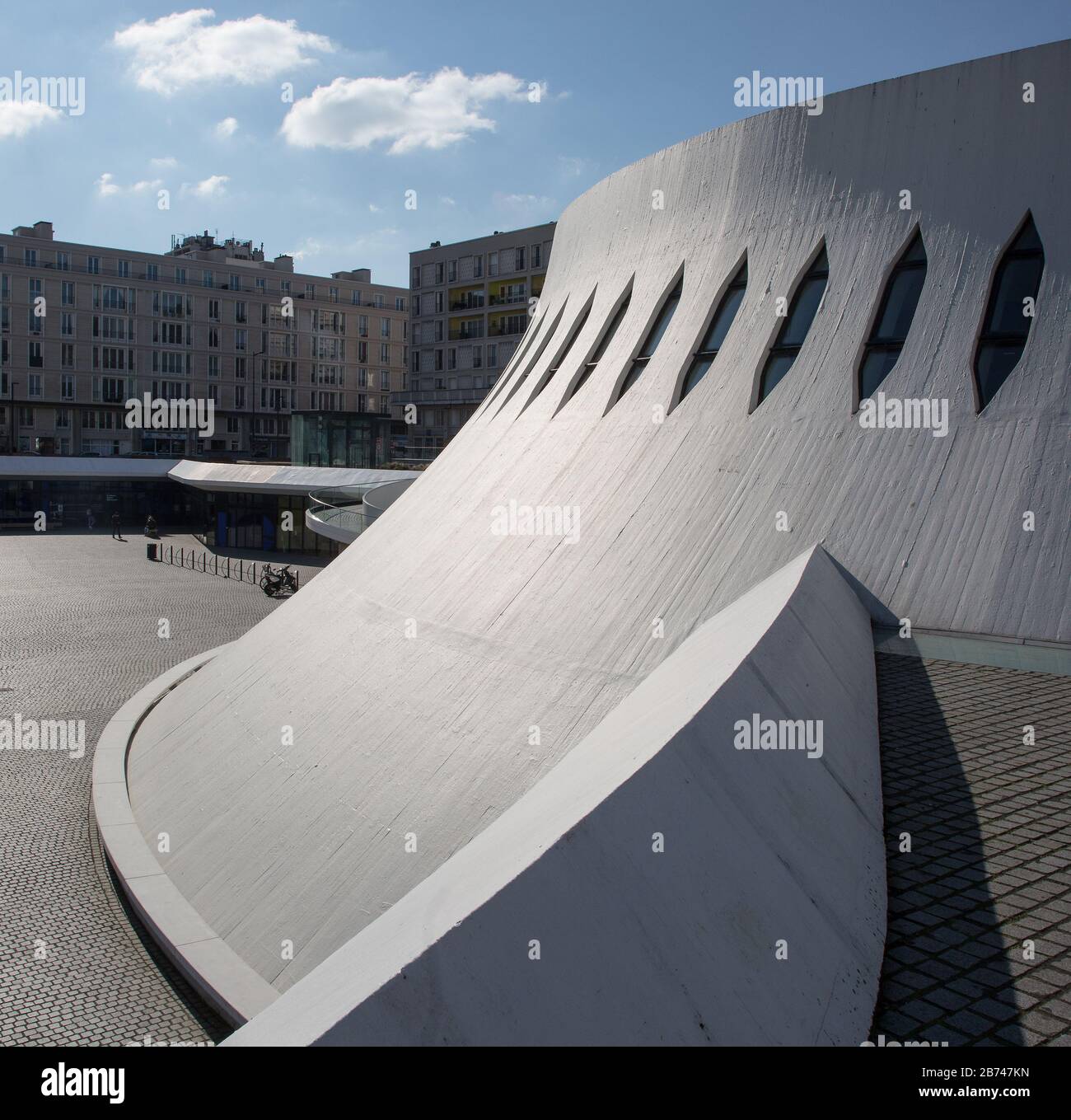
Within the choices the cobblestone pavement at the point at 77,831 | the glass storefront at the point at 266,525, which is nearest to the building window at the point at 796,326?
the cobblestone pavement at the point at 77,831

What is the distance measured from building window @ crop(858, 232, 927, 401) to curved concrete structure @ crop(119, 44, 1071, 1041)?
155 millimetres

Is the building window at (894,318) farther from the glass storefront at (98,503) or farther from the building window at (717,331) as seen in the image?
the glass storefront at (98,503)

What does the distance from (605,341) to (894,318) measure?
4.91 metres

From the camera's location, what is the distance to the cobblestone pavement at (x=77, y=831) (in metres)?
8.60

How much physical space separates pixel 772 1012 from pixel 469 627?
7.62 meters

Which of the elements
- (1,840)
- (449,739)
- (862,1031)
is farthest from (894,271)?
(1,840)

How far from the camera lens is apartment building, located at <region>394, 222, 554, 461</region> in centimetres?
5478

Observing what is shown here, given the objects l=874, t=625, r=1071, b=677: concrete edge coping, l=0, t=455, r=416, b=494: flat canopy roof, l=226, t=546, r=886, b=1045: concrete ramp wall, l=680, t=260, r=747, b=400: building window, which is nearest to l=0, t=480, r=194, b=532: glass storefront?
l=0, t=455, r=416, b=494: flat canopy roof

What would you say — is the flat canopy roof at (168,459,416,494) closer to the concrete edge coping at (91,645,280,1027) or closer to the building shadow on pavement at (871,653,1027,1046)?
the concrete edge coping at (91,645,280,1027)

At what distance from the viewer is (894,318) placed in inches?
426

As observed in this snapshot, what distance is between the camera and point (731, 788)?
466 cm

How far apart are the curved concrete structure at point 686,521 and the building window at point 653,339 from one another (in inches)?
6.1

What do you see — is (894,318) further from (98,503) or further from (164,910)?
(98,503)
